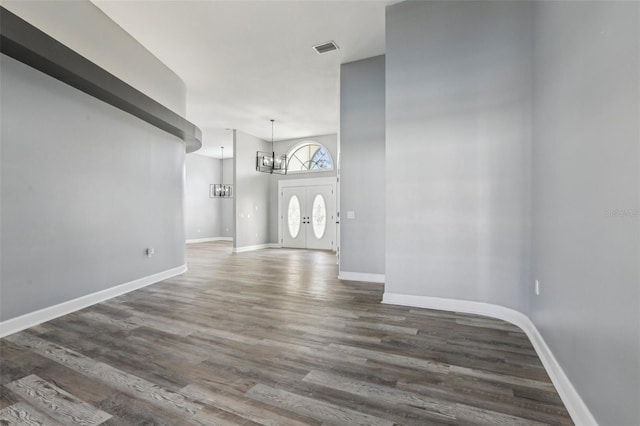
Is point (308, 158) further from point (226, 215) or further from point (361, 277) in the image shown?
point (361, 277)

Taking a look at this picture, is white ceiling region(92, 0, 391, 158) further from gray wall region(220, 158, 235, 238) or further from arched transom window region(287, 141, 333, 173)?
gray wall region(220, 158, 235, 238)

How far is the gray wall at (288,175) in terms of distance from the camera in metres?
9.67

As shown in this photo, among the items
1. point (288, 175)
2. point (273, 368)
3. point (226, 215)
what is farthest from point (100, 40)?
point (226, 215)

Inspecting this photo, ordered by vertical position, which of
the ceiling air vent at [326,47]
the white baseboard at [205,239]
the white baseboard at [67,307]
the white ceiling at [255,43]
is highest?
the ceiling air vent at [326,47]

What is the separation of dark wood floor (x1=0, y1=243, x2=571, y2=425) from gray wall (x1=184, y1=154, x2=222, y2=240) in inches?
348

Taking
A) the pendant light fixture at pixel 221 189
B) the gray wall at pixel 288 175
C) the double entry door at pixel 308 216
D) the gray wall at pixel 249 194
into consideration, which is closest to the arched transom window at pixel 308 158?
the gray wall at pixel 288 175

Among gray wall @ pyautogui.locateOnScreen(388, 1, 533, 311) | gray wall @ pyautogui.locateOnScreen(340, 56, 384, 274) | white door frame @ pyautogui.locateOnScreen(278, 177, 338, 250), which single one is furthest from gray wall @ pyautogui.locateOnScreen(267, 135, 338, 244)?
gray wall @ pyautogui.locateOnScreen(388, 1, 533, 311)

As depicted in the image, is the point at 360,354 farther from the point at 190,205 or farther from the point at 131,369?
the point at 190,205

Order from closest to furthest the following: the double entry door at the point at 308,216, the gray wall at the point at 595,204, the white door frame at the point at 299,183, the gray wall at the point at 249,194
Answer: the gray wall at the point at 595,204 → the gray wall at the point at 249,194 → the white door frame at the point at 299,183 → the double entry door at the point at 308,216

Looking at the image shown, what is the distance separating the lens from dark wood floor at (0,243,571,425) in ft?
5.61

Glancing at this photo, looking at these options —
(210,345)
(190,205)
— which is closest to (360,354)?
(210,345)

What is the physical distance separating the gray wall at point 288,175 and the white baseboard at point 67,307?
5674mm

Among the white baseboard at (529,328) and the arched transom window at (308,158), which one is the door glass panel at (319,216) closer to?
the arched transom window at (308,158)

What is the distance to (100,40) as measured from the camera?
3742mm
